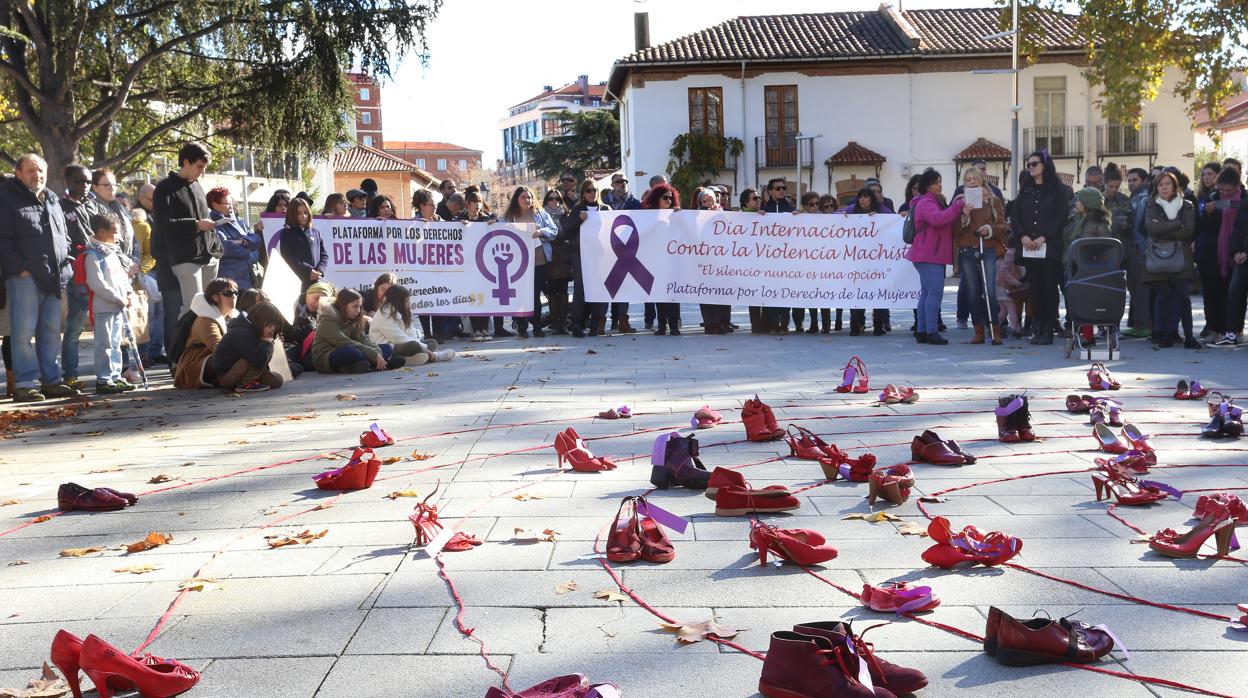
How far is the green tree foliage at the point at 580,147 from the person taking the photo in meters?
60.0

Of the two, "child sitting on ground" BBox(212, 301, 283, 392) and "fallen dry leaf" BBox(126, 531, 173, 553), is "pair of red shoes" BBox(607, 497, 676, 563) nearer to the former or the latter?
"fallen dry leaf" BBox(126, 531, 173, 553)

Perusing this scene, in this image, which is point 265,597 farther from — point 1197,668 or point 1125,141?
point 1125,141

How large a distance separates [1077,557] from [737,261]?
11.2 metres

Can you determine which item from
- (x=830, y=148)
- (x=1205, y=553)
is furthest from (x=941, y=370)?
(x=830, y=148)

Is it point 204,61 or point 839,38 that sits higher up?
point 839,38

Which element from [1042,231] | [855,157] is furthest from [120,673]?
[855,157]

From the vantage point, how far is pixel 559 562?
4.61 meters

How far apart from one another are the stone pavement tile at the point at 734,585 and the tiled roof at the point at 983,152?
42816 millimetres

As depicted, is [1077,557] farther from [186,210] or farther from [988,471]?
[186,210]

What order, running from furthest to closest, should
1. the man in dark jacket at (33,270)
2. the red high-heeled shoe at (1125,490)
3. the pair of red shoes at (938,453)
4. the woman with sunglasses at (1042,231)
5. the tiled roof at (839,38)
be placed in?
the tiled roof at (839,38) → the woman with sunglasses at (1042,231) → the man in dark jacket at (33,270) → the pair of red shoes at (938,453) → the red high-heeled shoe at (1125,490)

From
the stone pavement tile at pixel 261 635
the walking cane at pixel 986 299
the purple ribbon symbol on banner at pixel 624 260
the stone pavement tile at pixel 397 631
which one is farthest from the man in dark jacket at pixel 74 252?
the walking cane at pixel 986 299

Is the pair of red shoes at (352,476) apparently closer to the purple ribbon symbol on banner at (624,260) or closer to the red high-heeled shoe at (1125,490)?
the red high-heeled shoe at (1125,490)

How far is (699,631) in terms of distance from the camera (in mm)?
3695

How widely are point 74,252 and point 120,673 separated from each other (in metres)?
8.78
